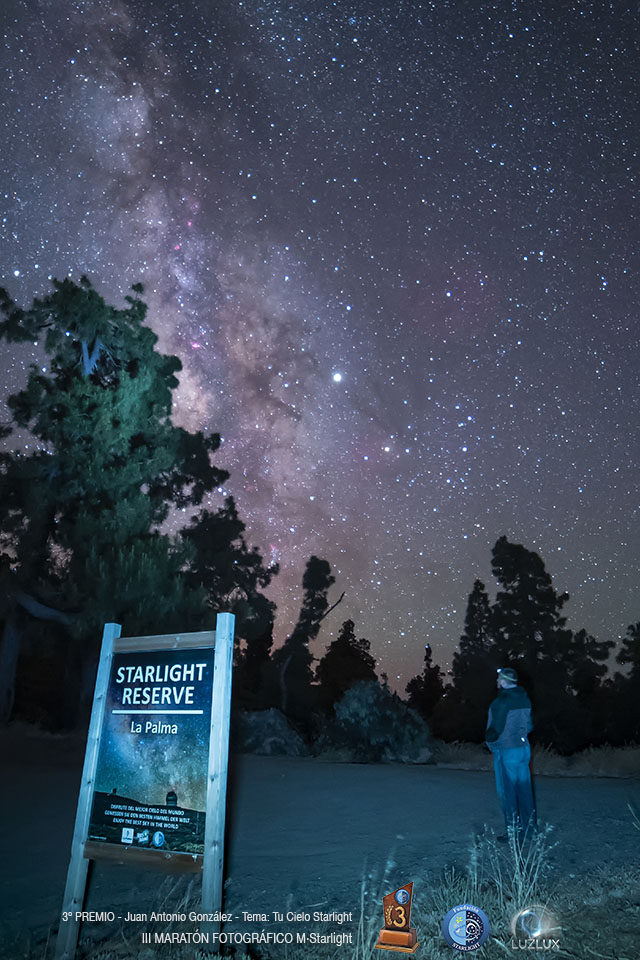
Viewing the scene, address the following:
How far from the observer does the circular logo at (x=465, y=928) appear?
143 inches

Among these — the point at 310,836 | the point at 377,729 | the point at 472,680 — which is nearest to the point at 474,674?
the point at 472,680

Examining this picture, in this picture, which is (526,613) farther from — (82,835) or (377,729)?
(82,835)

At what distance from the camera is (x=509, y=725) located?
20.8 ft

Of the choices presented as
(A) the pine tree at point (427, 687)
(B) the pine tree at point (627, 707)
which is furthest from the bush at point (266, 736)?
(A) the pine tree at point (427, 687)

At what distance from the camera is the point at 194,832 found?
160 inches

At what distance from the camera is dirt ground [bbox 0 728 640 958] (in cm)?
477

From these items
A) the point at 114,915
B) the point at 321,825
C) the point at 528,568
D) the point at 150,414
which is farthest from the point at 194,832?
the point at 528,568

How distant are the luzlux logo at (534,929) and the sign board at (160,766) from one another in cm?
175

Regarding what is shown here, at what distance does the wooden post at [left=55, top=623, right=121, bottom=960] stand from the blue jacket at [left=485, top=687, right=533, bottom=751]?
371 cm

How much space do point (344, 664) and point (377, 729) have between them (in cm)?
2493

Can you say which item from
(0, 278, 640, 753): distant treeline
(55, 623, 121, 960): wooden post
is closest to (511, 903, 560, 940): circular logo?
(55, 623, 121, 960): wooden post

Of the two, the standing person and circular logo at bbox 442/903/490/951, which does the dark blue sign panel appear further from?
the standing person

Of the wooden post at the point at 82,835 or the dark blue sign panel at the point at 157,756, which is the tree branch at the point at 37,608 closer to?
the wooden post at the point at 82,835

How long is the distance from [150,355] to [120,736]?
46.5 ft
